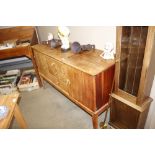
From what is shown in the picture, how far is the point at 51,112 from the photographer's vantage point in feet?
7.39

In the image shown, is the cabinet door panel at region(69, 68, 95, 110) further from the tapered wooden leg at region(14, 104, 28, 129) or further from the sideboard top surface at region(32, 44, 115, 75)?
the tapered wooden leg at region(14, 104, 28, 129)

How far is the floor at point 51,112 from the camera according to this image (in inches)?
79.6

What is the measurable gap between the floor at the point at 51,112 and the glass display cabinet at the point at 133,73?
53cm

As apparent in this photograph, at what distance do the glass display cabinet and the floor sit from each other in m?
0.53

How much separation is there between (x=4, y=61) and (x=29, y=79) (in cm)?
113

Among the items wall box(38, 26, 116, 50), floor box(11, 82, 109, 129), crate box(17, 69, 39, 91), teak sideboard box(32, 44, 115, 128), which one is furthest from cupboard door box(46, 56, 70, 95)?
crate box(17, 69, 39, 91)

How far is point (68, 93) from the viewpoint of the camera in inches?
77.8

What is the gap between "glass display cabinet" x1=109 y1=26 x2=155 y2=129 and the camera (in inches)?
46.8

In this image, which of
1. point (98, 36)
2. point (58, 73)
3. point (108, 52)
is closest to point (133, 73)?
point (108, 52)

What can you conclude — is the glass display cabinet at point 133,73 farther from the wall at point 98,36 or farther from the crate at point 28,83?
the crate at point 28,83

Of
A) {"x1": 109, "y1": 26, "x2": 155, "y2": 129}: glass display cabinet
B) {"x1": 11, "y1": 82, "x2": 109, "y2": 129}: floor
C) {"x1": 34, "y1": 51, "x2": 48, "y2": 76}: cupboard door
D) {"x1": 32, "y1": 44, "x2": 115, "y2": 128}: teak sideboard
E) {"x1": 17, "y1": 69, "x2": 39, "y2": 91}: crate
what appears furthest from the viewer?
{"x1": 17, "y1": 69, "x2": 39, "y2": 91}: crate

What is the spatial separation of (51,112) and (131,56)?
4.66 feet
